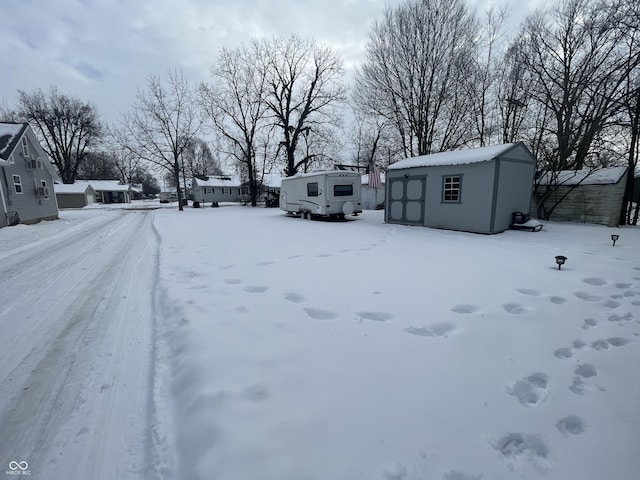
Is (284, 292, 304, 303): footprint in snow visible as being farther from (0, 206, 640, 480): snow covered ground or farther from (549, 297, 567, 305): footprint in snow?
(549, 297, 567, 305): footprint in snow

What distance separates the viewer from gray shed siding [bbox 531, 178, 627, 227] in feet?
36.9

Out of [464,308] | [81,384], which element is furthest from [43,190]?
[464,308]

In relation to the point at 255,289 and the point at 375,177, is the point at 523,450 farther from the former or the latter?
the point at 375,177

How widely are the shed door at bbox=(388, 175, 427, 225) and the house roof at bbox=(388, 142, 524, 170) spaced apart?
22.9 inches

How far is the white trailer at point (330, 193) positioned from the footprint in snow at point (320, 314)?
10623 millimetres

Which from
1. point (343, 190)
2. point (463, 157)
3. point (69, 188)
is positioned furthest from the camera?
point (69, 188)

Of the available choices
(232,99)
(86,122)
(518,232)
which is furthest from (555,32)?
(86,122)

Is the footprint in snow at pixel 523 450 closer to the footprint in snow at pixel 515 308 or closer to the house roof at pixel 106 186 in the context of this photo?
the footprint in snow at pixel 515 308

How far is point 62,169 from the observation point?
1564 inches

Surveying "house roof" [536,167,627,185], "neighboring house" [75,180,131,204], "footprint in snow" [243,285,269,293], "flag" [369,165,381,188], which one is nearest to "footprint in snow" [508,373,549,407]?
"footprint in snow" [243,285,269,293]

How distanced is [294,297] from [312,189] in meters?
11.3

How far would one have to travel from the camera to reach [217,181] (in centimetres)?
4494

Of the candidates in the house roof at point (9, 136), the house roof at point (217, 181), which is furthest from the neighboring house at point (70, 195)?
the house roof at point (9, 136)

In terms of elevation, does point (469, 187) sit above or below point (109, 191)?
below
